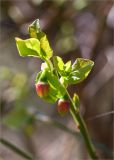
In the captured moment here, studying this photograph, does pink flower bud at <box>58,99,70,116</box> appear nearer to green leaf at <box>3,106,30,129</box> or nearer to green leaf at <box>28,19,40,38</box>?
green leaf at <box>28,19,40,38</box>

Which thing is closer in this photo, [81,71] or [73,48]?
[81,71]

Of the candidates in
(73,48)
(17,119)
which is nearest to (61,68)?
(17,119)

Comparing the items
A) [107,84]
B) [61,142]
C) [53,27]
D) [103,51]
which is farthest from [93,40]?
[61,142]

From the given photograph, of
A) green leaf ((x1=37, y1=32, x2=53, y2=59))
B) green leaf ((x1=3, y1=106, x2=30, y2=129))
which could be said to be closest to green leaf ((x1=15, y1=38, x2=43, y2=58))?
green leaf ((x1=37, y1=32, x2=53, y2=59))

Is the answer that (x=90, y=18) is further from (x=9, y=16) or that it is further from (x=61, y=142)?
(x=61, y=142)

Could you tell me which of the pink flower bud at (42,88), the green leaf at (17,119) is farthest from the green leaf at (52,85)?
the green leaf at (17,119)

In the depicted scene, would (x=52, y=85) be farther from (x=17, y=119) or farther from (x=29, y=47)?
(x=17, y=119)
